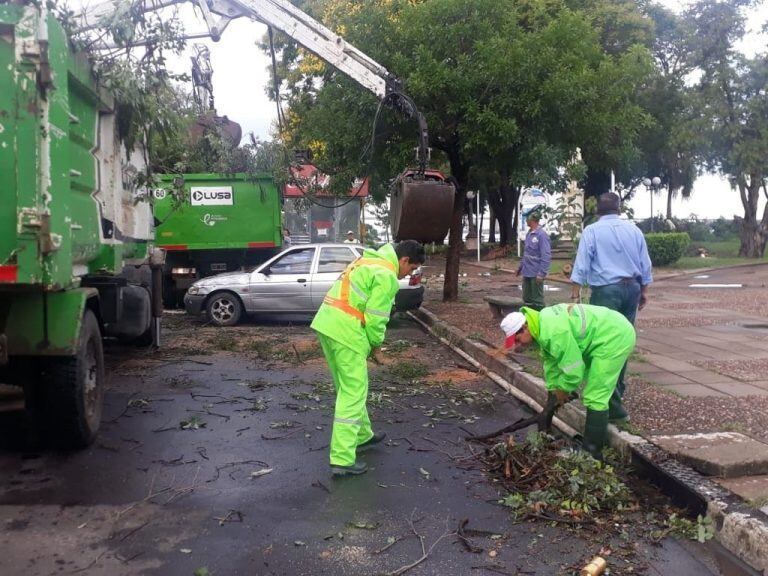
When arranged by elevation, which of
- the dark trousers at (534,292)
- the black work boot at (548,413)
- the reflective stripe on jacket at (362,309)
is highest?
the reflective stripe on jacket at (362,309)

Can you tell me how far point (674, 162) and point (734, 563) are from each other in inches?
1264

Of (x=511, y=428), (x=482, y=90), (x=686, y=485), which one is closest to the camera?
(x=686, y=485)

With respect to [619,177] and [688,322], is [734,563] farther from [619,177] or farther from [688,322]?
[619,177]

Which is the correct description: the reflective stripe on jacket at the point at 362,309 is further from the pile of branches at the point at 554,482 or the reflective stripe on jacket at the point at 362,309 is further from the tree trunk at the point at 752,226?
the tree trunk at the point at 752,226

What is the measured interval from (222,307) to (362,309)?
24.7 ft

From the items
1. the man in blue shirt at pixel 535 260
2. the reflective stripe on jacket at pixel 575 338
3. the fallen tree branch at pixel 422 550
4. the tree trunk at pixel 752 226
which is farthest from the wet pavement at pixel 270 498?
the tree trunk at pixel 752 226

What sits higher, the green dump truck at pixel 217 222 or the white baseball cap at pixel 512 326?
the green dump truck at pixel 217 222

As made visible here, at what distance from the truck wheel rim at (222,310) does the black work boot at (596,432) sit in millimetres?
8058

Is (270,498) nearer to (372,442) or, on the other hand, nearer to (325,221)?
(372,442)

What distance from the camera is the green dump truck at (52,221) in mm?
4281

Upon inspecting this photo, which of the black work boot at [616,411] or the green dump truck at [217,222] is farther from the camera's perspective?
the green dump truck at [217,222]

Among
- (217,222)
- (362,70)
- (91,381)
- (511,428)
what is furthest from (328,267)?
(511,428)

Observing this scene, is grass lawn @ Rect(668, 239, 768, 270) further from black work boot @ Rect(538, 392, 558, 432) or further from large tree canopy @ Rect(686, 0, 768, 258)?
black work boot @ Rect(538, 392, 558, 432)

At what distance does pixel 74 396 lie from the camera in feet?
16.4
